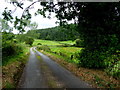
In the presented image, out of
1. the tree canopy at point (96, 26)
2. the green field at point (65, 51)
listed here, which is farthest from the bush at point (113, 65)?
the green field at point (65, 51)

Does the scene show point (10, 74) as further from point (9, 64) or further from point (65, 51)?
point (65, 51)

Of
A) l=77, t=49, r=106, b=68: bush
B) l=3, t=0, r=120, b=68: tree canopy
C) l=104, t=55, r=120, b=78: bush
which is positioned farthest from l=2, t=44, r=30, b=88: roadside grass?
l=104, t=55, r=120, b=78: bush

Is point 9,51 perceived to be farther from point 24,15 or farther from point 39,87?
point 39,87

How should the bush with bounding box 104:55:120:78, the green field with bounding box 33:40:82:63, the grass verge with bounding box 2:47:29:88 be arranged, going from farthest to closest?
the green field with bounding box 33:40:82:63 < the bush with bounding box 104:55:120:78 < the grass verge with bounding box 2:47:29:88

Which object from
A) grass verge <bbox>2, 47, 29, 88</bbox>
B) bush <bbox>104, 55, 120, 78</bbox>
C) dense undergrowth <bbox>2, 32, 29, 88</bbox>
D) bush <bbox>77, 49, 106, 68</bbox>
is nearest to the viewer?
grass verge <bbox>2, 47, 29, 88</bbox>

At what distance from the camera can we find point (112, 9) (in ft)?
26.8

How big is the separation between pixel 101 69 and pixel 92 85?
3311 mm

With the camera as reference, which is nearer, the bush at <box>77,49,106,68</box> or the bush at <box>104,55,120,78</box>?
the bush at <box>104,55,120,78</box>

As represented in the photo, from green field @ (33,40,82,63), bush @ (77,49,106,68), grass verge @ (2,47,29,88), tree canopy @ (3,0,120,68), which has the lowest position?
green field @ (33,40,82,63)

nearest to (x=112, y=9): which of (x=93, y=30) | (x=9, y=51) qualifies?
(x=93, y=30)

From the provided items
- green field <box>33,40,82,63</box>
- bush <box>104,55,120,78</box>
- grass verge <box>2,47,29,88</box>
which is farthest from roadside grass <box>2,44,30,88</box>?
bush <box>104,55,120,78</box>

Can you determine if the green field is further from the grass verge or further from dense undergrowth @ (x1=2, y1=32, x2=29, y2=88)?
dense undergrowth @ (x1=2, y1=32, x2=29, y2=88)

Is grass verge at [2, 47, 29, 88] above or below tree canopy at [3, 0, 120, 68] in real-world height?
below

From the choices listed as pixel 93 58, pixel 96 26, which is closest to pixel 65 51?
pixel 93 58
